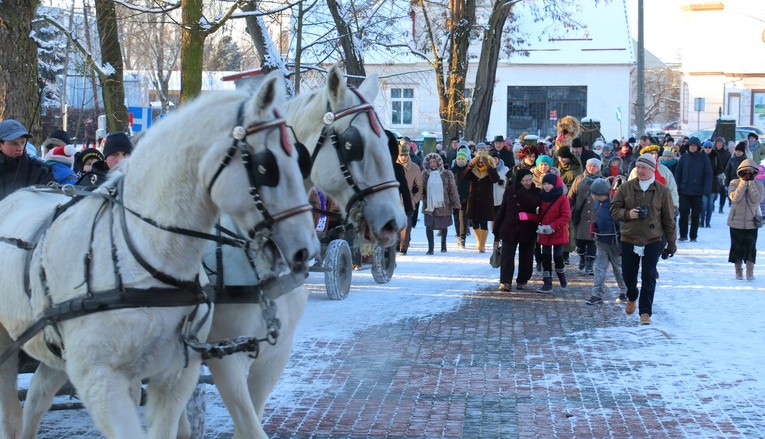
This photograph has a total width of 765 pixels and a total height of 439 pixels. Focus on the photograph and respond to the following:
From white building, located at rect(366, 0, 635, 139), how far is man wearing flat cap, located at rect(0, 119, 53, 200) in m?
45.7

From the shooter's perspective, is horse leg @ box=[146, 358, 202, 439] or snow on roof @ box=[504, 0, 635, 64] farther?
snow on roof @ box=[504, 0, 635, 64]

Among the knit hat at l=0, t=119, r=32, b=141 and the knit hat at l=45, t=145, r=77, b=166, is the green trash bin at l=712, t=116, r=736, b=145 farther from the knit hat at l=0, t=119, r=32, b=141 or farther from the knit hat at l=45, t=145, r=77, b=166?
the knit hat at l=0, t=119, r=32, b=141

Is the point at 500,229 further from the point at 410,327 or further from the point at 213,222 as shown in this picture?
the point at 213,222

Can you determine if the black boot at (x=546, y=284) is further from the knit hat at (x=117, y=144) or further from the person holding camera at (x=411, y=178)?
the knit hat at (x=117, y=144)

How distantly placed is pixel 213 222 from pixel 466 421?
3.40 m

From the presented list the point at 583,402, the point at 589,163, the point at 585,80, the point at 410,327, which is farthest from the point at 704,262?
the point at 585,80

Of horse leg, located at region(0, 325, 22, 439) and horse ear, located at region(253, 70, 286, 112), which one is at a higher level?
horse ear, located at region(253, 70, 286, 112)

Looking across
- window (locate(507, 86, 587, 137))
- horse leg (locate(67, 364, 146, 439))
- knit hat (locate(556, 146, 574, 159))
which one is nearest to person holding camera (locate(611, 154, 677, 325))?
knit hat (locate(556, 146, 574, 159))

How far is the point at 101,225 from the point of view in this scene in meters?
4.57

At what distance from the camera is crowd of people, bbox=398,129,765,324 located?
1157 centimetres

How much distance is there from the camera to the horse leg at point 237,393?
5.04m

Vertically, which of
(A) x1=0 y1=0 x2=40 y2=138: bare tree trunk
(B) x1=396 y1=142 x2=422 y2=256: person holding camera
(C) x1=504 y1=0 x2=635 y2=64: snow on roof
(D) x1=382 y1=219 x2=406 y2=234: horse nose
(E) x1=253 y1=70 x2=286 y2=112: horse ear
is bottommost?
(B) x1=396 y1=142 x2=422 y2=256: person holding camera

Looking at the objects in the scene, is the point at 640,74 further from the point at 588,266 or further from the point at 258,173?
the point at 258,173

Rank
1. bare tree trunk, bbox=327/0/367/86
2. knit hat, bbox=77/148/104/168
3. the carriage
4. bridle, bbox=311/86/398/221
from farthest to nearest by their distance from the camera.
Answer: bare tree trunk, bbox=327/0/367/86 → the carriage → knit hat, bbox=77/148/104/168 → bridle, bbox=311/86/398/221
